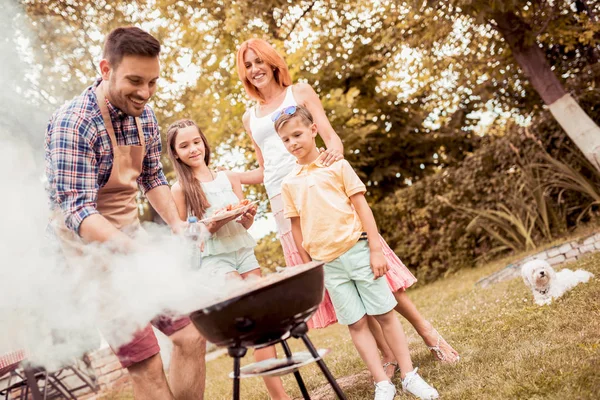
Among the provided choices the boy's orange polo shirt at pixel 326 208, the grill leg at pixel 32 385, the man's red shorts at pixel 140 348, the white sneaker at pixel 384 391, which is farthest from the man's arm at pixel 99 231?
the grill leg at pixel 32 385

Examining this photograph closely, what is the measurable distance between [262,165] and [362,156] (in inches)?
250

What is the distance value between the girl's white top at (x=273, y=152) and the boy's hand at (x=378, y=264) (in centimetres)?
77

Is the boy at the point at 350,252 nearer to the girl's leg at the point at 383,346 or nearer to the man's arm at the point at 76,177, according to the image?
the girl's leg at the point at 383,346

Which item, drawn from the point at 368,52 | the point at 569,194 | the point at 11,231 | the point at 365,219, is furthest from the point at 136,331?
the point at 368,52

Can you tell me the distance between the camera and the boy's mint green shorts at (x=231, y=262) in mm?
3223

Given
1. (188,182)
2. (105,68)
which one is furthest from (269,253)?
(105,68)

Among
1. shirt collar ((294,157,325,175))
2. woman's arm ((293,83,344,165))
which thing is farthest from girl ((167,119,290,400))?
woman's arm ((293,83,344,165))

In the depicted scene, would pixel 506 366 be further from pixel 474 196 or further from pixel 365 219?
pixel 474 196

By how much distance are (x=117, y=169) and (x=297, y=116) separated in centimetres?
98

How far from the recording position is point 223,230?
3279 millimetres

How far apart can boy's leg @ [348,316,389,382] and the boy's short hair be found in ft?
3.63

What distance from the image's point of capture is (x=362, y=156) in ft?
32.4

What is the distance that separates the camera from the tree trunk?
645cm

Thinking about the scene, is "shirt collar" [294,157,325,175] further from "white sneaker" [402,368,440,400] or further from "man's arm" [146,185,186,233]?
"white sneaker" [402,368,440,400]
